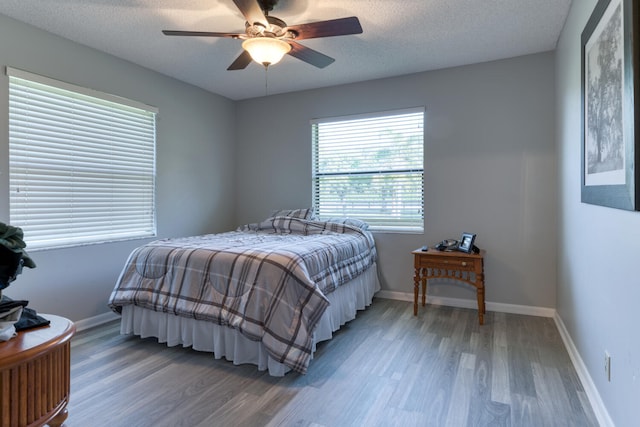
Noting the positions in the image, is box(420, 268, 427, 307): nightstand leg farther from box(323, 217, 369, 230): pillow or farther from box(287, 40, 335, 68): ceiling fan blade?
box(287, 40, 335, 68): ceiling fan blade

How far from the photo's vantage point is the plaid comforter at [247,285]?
2217 mm

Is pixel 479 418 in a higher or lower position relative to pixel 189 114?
lower

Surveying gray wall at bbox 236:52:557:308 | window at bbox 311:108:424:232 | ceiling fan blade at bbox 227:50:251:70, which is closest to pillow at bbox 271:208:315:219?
window at bbox 311:108:424:232

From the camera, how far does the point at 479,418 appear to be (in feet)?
5.94

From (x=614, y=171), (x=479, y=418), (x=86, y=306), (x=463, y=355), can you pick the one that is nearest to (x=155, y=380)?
(x=86, y=306)

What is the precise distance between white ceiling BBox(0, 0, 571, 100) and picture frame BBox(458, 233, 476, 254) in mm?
1688

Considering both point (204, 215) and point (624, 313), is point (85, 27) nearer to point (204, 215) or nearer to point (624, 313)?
point (204, 215)

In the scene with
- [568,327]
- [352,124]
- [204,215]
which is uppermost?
[352,124]

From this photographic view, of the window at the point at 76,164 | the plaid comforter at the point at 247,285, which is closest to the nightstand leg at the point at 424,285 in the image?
the plaid comforter at the point at 247,285

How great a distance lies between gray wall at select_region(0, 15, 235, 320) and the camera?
2.74m

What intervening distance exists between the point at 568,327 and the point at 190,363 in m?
2.73

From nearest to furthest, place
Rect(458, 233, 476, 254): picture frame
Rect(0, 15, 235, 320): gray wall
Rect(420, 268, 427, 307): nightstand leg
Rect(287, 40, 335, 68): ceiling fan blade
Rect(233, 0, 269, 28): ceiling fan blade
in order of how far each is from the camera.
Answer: Rect(233, 0, 269, 28): ceiling fan blade → Rect(287, 40, 335, 68): ceiling fan blade → Rect(0, 15, 235, 320): gray wall → Rect(458, 233, 476, 254): picture frame → Rect(420, 268, 427, 307): nightstand leg

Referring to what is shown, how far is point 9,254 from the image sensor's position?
144 cm

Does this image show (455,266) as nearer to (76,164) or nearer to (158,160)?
(158,160)
